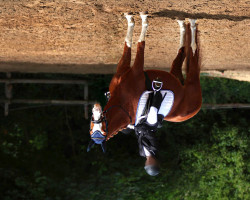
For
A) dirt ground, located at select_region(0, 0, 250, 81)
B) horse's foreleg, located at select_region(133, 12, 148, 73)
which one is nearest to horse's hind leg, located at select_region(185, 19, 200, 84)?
dirt ground, located at select_region(0, 0, 250, 81)

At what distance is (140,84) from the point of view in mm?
2617

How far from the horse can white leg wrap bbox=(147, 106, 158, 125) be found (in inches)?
4.7

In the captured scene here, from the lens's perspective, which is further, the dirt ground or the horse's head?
the dirt ground

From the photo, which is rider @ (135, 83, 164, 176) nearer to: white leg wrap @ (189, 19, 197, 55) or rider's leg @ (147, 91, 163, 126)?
rider's leg @ (147, 91, 163, 126)

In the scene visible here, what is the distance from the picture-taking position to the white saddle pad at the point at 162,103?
8.50 ft

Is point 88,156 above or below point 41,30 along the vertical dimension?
below

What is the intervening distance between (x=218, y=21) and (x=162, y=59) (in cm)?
142

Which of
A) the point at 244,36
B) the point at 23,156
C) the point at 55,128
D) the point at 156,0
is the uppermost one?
the point at 156,0

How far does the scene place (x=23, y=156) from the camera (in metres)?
6.32

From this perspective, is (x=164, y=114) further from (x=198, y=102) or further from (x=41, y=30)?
(x=41, y=30)

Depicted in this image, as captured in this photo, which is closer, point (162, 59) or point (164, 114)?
point (164, 114)

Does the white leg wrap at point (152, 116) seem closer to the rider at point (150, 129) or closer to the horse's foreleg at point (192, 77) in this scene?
the rider at point (150, 129)

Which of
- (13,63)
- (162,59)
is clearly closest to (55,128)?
(13,63)

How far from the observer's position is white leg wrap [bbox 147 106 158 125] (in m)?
2.59
